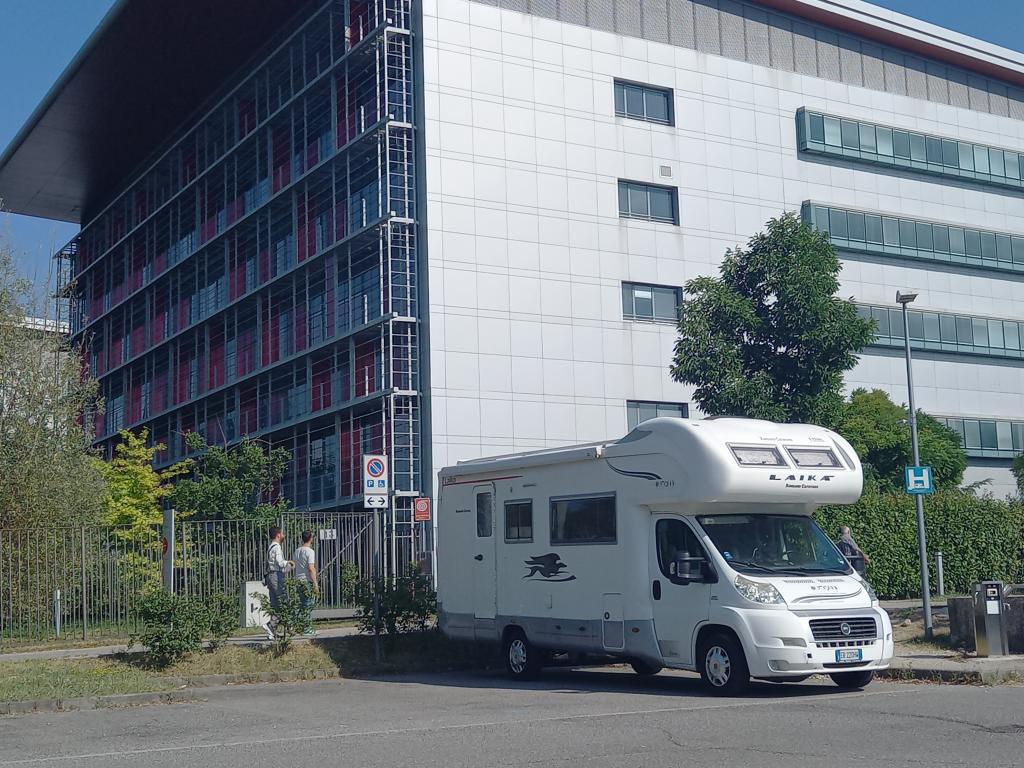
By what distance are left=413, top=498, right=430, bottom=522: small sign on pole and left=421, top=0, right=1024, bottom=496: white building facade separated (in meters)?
1.46

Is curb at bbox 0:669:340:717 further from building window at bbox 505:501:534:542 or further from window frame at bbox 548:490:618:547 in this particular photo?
window frame at bbox 548:490:618:547

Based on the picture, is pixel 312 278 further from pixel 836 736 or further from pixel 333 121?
pixel 836 736

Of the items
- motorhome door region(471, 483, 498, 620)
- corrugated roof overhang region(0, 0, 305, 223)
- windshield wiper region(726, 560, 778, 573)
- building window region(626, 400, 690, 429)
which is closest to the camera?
windshield wiper region(726, 560, 778, 573)

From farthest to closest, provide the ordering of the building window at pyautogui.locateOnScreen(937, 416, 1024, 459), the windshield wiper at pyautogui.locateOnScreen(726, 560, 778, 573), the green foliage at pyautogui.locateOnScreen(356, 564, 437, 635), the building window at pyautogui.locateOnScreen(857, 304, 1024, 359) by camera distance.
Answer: the building window at pyautogui.locateOnScreen(937, 416, 1024, 459)
the building window at pyautogui.locateOnScreen(857, 304, 1024, 359)
the green foliage at pyautogui.locateOnScreen(356, 564, 437, 635)
the windshield wiper at pyautogui.locateOnScreen(726, 560, 778, 573)

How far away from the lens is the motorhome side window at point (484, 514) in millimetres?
17625

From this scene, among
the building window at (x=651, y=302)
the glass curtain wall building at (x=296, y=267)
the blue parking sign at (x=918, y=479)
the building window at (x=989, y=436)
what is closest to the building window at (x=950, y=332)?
the building window at (x=989, y=436)

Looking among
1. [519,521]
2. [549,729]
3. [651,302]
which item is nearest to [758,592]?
[549,729]

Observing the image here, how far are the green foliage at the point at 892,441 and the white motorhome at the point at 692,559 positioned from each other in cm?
2180

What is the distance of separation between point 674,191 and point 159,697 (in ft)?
103

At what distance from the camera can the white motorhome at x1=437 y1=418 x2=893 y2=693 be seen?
546 inches

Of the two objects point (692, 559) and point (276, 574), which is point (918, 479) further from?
point (276, 574)

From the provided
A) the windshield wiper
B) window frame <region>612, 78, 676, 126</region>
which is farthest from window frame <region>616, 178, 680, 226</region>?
the windshield wiper

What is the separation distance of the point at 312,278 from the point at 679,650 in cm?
3236

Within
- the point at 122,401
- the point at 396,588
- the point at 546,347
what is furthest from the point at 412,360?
the point at 122,401
